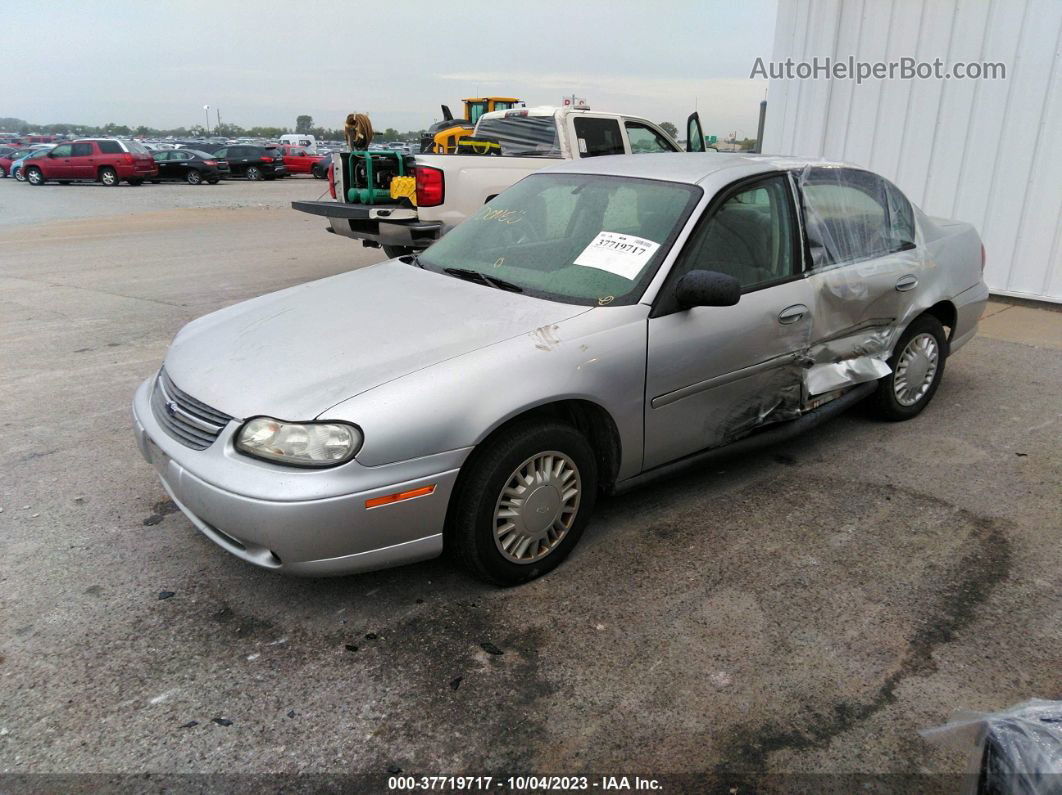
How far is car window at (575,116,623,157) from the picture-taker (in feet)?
28.9

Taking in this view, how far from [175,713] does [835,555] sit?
256cm

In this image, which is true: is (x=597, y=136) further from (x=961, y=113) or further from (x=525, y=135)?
(x=961, y=113)

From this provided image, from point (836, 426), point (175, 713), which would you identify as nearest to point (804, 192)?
point (836, 426)

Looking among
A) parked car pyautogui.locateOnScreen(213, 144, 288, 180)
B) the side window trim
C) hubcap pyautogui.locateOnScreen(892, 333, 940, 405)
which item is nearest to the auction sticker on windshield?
the side window trim

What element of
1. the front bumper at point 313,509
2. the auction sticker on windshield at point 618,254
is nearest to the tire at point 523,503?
the front bumper at point 313,509

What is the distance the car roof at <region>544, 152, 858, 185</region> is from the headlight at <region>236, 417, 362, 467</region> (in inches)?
80.1

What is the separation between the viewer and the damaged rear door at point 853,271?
395cm

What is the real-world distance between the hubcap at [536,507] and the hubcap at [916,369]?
2.55 meters

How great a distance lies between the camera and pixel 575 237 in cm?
362

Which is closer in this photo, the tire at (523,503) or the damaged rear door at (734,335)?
the tire at (523,503)

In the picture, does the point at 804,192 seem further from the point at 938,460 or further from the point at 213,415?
the point at 213,415

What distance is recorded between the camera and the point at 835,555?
3289 millimetres

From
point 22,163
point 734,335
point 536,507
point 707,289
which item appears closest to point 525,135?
point 734,335

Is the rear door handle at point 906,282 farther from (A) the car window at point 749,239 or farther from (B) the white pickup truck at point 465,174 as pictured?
(B) the white pickup truck at point 465,174
